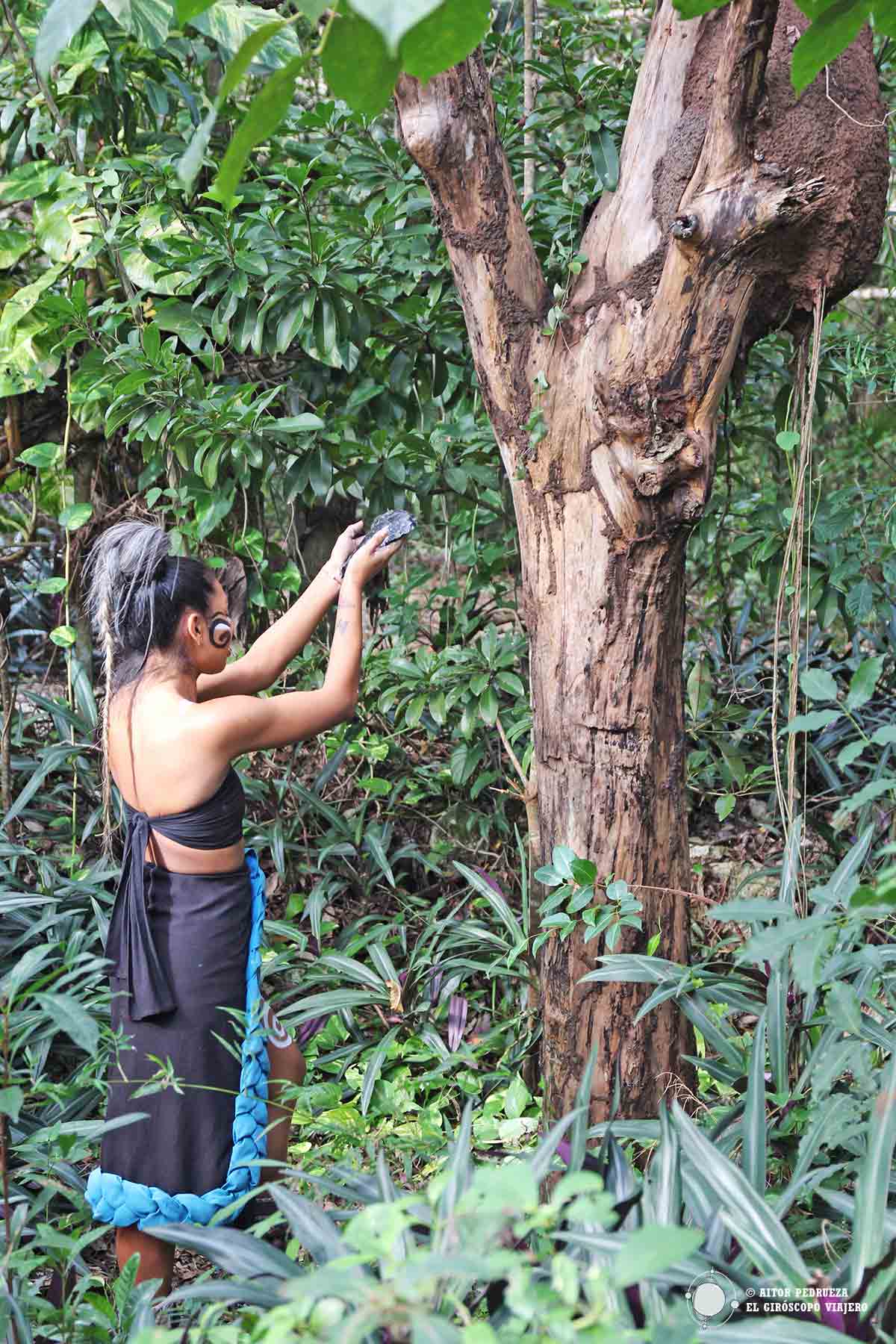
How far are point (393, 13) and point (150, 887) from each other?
1.89m

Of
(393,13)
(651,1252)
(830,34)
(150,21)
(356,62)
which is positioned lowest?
(651,1252)


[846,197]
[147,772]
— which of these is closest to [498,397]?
[846,197]

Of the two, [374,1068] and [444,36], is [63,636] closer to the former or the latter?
[374,1068]

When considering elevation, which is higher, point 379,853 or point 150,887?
point 150,887

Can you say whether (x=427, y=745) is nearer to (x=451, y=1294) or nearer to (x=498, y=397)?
(x=498, y=397)

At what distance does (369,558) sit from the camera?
8.29 ft

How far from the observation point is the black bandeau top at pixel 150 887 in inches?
89.0

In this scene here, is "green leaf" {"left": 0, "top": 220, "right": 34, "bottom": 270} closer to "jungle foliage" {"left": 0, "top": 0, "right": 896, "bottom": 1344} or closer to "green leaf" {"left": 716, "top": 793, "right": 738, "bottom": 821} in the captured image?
"jungle foliage" {"left": 0, "top": 0, "right": 896, "bottom": 1344}

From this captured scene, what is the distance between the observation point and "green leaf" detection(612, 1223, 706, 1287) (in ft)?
3.05

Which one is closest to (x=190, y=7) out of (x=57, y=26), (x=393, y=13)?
(x=57, y=26)

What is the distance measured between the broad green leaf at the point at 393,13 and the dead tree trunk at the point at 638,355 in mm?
1420

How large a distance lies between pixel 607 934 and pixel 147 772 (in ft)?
3.33

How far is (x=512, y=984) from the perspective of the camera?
330 centimetres

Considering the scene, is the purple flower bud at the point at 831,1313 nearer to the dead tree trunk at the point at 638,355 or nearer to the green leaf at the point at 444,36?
the dead tree trunk at the point at 638,355
